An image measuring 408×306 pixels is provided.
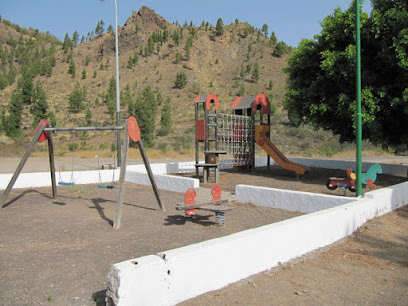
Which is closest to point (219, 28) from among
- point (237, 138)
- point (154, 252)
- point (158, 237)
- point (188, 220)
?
point (237, 138)

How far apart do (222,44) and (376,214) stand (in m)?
77.4

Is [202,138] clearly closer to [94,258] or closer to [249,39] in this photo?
[94,258]

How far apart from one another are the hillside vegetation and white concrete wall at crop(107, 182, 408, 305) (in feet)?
82.8

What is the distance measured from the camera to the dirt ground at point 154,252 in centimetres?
392

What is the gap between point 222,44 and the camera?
80.6m

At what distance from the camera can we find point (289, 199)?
8625 millimetres

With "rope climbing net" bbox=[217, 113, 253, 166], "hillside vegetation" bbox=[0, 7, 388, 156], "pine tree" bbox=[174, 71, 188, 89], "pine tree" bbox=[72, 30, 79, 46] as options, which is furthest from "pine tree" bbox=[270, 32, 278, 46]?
"rope climbing net" bbox=[217, 113, 253, 166]

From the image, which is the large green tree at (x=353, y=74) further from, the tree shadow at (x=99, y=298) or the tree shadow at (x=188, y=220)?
the tree shadow at (x=99, y=298)

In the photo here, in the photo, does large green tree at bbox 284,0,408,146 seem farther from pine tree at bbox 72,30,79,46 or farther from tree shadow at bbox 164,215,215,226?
pine tree at bbox 72,30,79,46

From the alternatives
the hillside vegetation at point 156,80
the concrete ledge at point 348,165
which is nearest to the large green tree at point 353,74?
the concrete ledge at point 348,165

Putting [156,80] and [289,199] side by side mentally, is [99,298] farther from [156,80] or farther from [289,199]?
[156,80]

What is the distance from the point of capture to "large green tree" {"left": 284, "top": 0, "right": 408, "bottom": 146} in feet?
38.6

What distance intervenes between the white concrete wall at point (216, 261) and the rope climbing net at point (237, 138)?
10135 mm

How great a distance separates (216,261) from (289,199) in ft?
16.4
